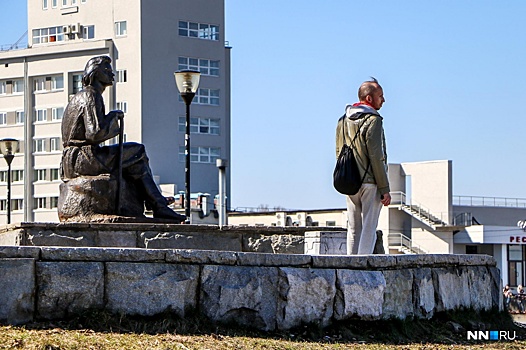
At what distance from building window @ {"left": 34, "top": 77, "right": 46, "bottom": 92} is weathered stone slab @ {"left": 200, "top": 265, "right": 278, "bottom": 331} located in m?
83.7

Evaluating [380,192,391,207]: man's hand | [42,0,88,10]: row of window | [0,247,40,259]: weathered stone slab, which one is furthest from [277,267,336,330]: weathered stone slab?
[42,0,88,10]: row of window

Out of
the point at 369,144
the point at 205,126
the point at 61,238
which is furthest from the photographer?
the point at 205,126

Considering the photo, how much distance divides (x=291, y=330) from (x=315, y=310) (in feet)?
1.02

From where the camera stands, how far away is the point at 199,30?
92.8 m

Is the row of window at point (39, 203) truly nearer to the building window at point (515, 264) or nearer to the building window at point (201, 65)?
the building window at point (201, 65)

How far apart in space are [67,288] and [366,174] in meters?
3.53

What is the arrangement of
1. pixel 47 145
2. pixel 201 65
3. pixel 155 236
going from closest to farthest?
1. pixel 155 236
2. pixel 47 145
3. pixel 201 65

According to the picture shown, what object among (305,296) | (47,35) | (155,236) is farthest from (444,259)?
(47,35)

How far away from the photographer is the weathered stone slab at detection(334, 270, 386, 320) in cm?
1003

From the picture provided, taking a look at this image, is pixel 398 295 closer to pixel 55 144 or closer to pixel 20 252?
pixel 20 252

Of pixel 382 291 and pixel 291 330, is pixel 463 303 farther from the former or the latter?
pixel 291 330

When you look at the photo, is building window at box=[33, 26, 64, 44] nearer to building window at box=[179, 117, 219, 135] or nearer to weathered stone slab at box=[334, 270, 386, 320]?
building window at box=[179, 117, 219, 135]

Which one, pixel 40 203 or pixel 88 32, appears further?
pixel 88 32

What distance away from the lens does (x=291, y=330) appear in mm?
9664
